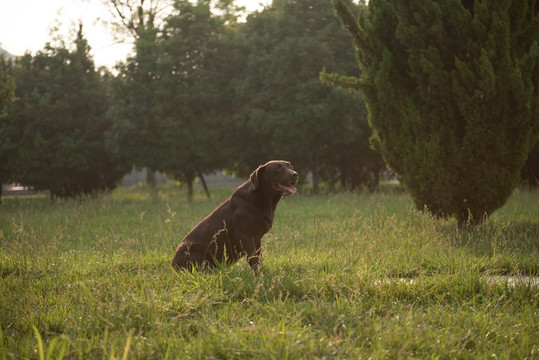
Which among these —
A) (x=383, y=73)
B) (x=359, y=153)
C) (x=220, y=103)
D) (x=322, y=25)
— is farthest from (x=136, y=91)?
(x=383, y=73)

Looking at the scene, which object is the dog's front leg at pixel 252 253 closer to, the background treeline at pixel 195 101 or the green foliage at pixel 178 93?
the background treeline at pixel 195 101

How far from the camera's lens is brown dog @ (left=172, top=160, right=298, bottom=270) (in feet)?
16.3

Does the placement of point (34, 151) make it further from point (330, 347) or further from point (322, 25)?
point (330, 347)

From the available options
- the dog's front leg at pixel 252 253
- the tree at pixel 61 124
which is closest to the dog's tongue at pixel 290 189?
the dog's front leg at pixel 252 253

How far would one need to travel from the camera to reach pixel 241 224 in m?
4.99

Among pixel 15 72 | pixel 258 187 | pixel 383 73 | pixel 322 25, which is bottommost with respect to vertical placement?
pixel 258 187

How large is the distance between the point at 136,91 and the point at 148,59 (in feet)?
4.54

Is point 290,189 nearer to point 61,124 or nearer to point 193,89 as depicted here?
point 193,89

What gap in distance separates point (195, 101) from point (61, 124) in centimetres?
586

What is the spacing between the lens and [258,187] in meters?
5.13

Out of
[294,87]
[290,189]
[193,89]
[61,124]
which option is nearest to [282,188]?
[290,189]

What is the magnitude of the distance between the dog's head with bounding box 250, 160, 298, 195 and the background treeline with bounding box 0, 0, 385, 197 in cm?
1207

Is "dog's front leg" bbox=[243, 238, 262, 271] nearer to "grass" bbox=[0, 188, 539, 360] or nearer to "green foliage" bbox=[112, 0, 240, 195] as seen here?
"grass" bbox=[0, 188, 539, 360]

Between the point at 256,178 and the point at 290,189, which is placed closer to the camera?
the point at 290,189
